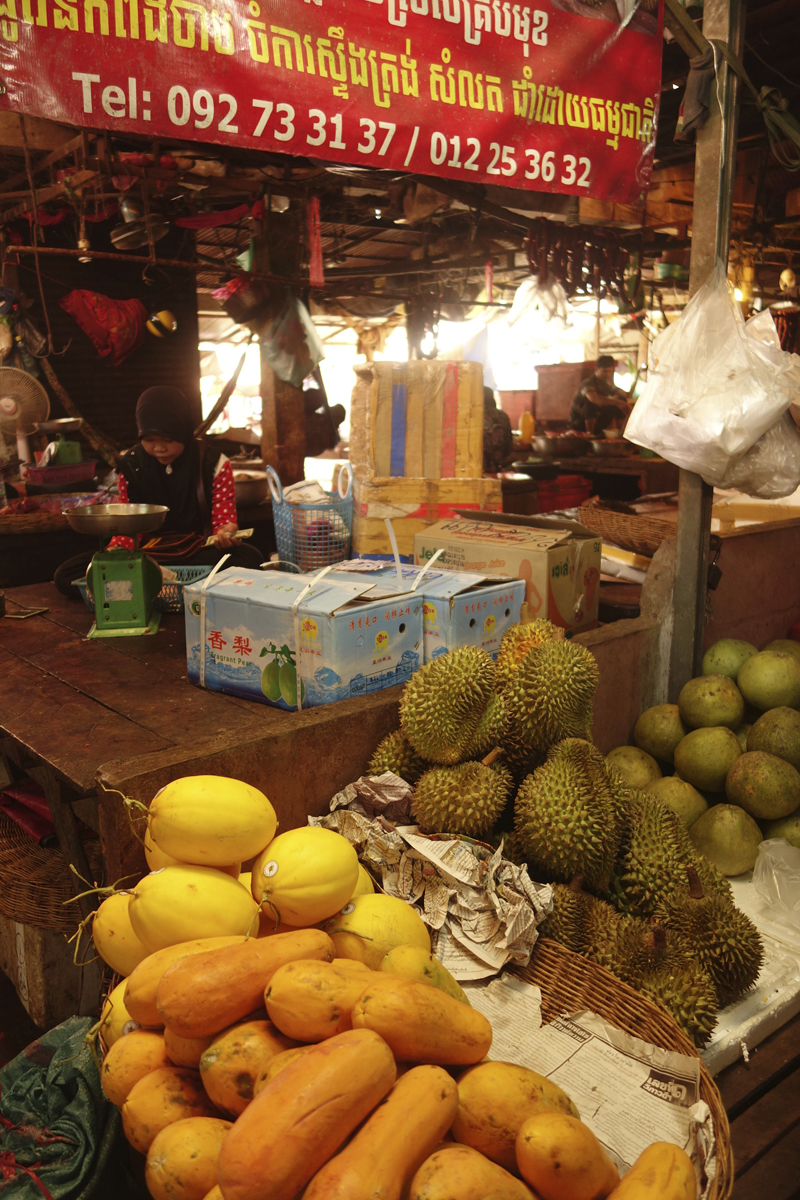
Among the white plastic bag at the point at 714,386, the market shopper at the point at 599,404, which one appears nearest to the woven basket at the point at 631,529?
the white plastic bag at the point at 714,386

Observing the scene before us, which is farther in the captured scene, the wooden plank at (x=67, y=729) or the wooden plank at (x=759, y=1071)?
the wooden plank at (x=67, y=729)

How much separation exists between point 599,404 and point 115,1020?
973cm

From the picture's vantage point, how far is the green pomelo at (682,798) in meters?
3.22

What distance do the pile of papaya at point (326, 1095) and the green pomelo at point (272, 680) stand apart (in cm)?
122

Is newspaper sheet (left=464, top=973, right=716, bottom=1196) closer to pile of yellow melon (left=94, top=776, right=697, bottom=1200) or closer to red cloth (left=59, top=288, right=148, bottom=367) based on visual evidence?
pile of yellow melon (left=94, top=776, right=697, bottom=1200)

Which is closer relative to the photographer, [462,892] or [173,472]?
[462,892]

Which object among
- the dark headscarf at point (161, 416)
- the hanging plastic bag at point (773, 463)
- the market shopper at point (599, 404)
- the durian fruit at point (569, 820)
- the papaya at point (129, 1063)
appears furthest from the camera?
the market shopper at point (599, 404)

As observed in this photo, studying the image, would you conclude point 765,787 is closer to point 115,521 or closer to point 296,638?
point 296,638

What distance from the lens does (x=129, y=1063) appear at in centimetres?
160

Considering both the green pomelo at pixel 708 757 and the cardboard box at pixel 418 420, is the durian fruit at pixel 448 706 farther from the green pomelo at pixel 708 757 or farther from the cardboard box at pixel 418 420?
the cardboard box at pixel 418 420

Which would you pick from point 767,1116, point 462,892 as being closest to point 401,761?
point 462,892

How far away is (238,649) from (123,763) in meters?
0.79

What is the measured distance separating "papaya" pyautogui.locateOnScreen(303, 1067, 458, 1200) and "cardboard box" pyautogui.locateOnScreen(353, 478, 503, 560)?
9.82 feet

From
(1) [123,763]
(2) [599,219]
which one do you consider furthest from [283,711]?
(2) [599,219]
